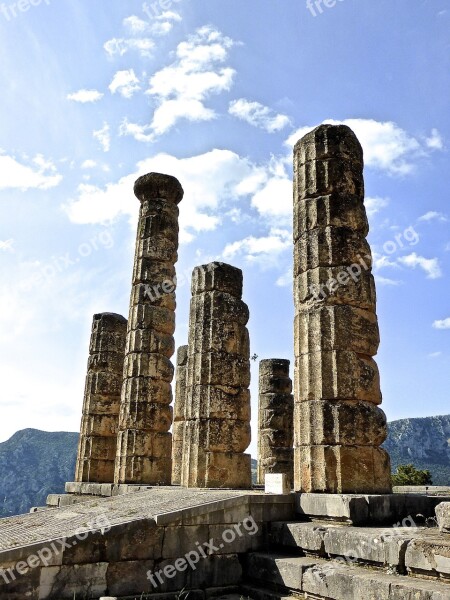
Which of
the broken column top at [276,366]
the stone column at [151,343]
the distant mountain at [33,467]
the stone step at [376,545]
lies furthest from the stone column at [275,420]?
the distant mountain at [33,467]

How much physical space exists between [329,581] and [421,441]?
114m

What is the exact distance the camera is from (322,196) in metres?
10.1

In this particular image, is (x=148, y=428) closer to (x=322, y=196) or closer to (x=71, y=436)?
(x=322, y=196)

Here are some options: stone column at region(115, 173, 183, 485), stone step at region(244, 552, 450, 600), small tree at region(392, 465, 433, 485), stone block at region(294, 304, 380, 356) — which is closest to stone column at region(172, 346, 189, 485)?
stone column at region(115, 173, 183, 485)

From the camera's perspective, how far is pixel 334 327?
9.16 metres

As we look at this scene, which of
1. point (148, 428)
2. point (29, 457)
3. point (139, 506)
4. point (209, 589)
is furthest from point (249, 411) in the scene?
point (29, 457)

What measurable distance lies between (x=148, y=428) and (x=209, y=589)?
903cm

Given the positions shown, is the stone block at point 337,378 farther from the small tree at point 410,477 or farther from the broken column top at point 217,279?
the small tree at point 410,477

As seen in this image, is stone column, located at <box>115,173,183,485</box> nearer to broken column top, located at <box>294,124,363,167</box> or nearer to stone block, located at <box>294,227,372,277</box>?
stone block, located at <box>294,227,372,277</box>

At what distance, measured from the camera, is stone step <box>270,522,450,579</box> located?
5.50 m

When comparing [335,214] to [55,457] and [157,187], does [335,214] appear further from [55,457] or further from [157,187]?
[55,457]

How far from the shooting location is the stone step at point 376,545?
550 centimetres

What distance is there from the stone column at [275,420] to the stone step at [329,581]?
12.3 m

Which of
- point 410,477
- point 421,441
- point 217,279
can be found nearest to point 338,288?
point 217,279
